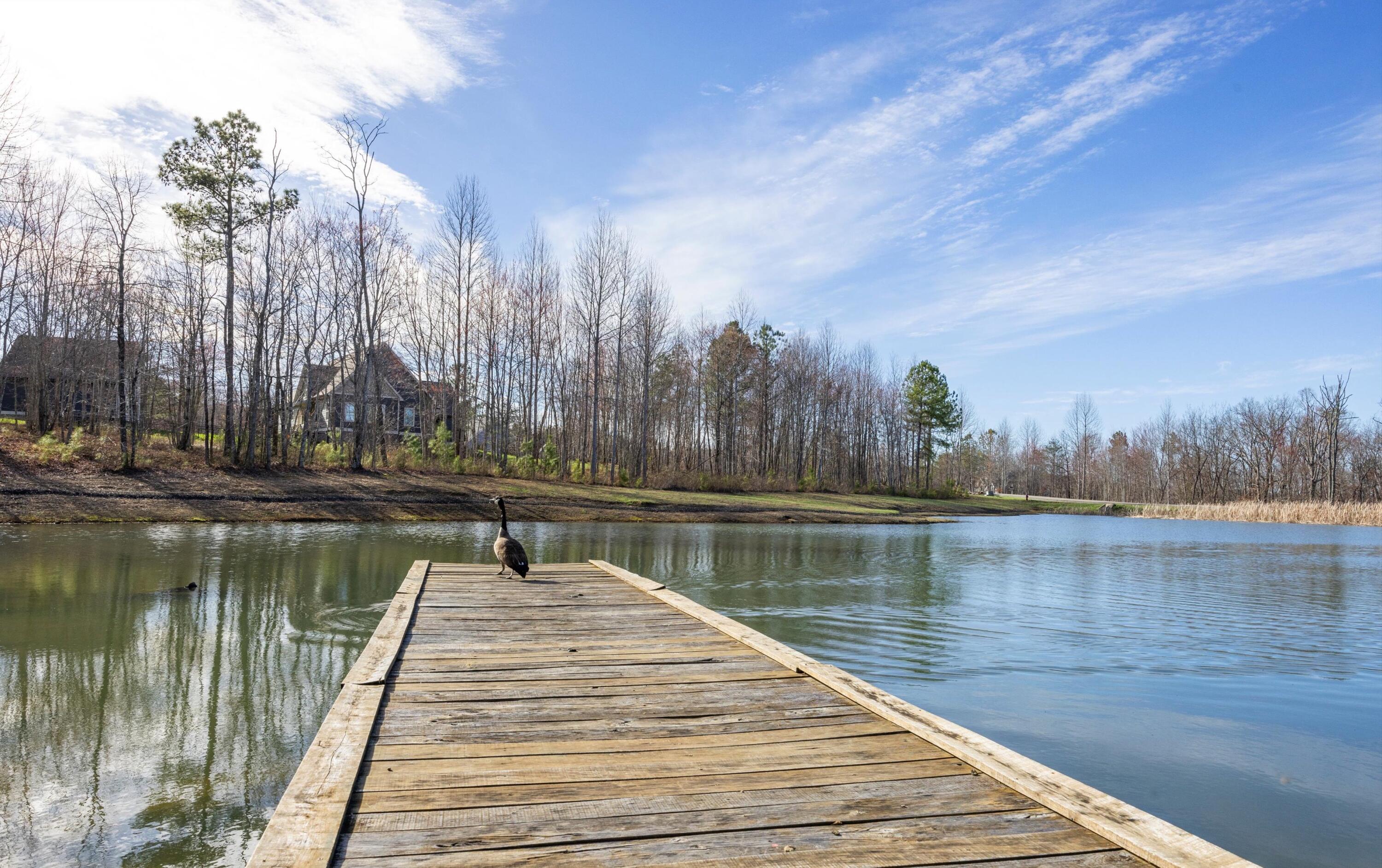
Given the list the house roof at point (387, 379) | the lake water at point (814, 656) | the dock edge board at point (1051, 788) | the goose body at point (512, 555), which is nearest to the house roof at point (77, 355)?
the house roof at point (387, 379)

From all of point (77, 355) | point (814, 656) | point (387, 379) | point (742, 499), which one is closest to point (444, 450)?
point (742, 499)

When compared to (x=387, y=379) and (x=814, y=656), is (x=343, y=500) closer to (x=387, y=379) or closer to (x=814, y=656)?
(x=814, y=656)

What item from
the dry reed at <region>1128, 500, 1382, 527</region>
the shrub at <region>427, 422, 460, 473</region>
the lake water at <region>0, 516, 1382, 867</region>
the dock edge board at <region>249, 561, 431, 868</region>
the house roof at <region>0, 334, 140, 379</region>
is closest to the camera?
the dock edge board at <region>249, 561, 431, 868</region>

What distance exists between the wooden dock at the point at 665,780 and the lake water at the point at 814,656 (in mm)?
1396

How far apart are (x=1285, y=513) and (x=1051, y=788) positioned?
2202 inches

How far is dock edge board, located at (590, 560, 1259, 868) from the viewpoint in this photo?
2742 millimetres

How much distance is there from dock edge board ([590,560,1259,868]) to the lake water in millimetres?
2124

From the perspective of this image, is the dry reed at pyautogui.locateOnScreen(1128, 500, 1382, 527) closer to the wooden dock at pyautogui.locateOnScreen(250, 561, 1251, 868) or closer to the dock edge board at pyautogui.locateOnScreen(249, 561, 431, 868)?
the wooden dock at pyautogui.locateOnScreen(250, 561, 1251, 868)

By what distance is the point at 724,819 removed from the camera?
3041mm

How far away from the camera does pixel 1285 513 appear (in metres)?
47.1

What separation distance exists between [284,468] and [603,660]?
30319mm

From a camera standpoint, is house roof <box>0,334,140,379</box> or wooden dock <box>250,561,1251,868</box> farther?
house roof <box>0,334,140,379</box>

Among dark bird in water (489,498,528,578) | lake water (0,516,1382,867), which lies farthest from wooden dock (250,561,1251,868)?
dark bird in water (489,498,528,578)

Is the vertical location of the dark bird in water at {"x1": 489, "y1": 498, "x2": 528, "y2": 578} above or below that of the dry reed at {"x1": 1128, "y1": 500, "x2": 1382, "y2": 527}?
above
